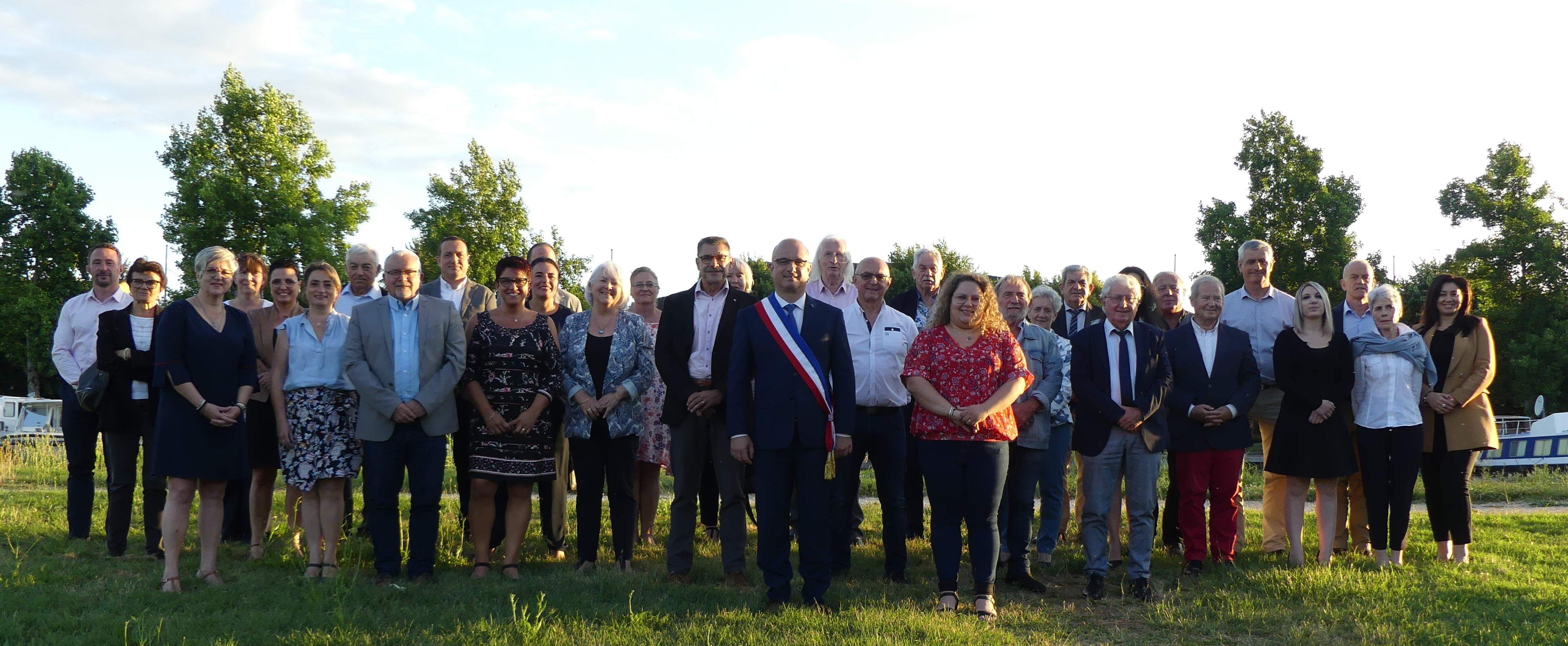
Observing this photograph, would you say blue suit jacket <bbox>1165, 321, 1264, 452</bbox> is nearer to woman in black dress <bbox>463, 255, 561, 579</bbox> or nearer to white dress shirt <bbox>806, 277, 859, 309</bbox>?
white dress shirt <bbox>806, 277, 859, 309</bbox>

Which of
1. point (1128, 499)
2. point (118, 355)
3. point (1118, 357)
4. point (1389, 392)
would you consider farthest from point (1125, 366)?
point (118, 355)

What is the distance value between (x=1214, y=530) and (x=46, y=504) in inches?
390

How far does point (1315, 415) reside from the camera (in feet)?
21.5

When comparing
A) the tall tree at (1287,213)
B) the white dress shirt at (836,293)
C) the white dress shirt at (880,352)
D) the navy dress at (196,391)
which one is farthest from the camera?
the tall tree at (1287,213)

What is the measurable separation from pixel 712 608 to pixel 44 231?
42972 millimetres

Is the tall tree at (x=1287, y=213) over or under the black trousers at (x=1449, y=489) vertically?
over

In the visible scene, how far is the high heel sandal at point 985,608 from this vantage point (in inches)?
206

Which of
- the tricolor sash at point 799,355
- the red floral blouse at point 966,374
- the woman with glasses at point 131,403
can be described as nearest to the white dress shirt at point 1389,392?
the red floral blouse at point 966,374

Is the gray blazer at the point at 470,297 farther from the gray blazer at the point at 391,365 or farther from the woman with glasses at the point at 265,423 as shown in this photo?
the gray blazer at the point at 391,365

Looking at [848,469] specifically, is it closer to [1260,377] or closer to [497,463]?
[497,463]

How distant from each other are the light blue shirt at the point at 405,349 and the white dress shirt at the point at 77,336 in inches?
102

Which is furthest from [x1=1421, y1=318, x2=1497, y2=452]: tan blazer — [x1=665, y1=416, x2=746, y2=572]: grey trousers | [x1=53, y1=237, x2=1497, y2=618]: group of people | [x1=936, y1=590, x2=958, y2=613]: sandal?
[x1=665, y1=416, x2=746, y2=572]: grey trousers

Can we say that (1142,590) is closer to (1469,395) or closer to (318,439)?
(1469,395)

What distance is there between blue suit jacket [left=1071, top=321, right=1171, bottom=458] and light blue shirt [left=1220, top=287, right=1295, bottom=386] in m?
1.38
